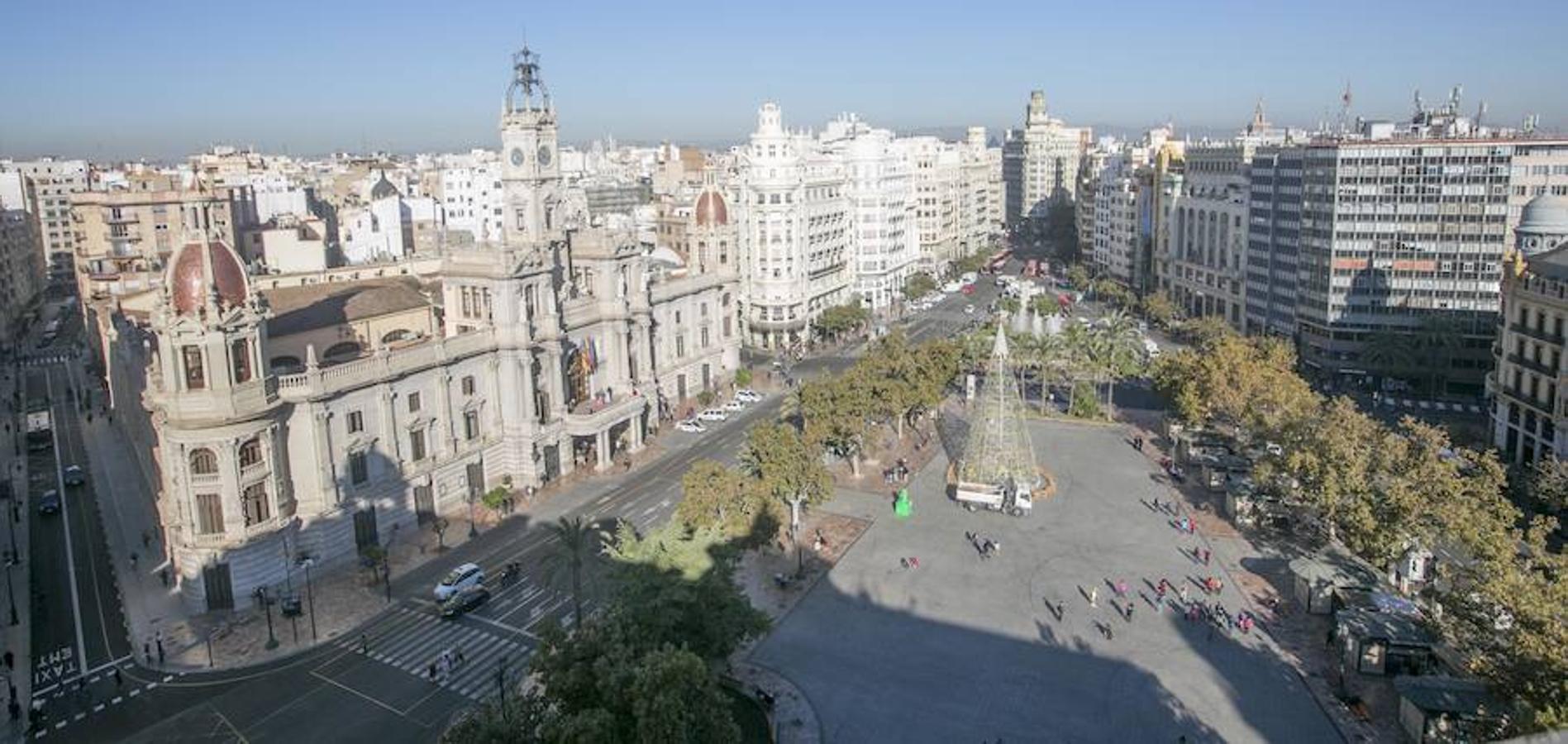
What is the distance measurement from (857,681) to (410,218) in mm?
152500

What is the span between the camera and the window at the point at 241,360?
6347cm

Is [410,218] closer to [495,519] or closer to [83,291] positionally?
[83,291]

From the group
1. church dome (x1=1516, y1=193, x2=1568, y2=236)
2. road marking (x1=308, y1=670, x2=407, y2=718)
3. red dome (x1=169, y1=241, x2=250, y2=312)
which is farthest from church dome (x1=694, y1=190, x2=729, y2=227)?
church dome (x1=1516, y1=193, x2=1568, y2=236)

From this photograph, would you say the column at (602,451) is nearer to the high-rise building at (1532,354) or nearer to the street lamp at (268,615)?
the street lamp at (268,615)

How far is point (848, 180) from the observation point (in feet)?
551

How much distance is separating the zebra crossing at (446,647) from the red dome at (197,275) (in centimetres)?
2158

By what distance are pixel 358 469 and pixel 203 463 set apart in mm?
10415

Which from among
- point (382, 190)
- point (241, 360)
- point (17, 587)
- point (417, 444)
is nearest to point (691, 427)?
point (417, 444)

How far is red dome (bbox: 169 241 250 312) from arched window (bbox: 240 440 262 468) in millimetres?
8421

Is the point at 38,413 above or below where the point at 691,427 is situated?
above

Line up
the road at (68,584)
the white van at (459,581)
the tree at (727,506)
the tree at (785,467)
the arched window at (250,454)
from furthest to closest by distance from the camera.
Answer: the tree at (785,467) < the arched window at (250,454) < the white van at (459,581) < the tree at (727,506) < the road at (68,584)

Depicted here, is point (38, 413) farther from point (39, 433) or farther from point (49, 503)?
point (49, 503)

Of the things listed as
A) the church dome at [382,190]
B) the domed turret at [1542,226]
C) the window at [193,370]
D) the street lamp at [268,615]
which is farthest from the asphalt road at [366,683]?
the church dome at [382,190]

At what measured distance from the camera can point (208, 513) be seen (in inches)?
2512
